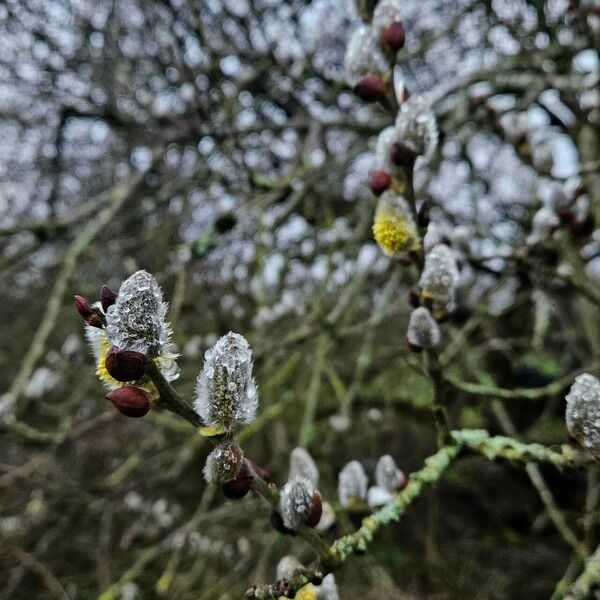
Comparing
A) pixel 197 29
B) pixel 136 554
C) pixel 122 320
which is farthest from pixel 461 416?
pixel 122 320

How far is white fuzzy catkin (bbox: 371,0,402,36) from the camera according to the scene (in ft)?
3.37

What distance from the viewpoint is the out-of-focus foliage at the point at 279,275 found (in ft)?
6.93

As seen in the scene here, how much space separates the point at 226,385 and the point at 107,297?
0.15 m

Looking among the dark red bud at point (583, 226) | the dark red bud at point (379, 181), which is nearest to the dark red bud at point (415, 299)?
the dark red bud at point (379, 181)

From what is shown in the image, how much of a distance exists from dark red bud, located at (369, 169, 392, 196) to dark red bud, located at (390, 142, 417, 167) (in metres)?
0.03

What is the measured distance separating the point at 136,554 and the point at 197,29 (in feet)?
8.01

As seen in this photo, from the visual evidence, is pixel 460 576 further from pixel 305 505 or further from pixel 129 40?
pixel 129 40

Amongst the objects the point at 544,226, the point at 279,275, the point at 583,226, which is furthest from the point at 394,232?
the point at 279,275

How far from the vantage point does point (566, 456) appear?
2.53ft

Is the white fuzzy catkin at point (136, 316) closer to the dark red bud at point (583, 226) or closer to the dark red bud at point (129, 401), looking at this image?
the dark red bud at point (129, 401)

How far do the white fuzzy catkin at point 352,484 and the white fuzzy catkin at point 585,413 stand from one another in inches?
18.6

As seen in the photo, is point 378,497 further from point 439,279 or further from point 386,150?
point 386,150

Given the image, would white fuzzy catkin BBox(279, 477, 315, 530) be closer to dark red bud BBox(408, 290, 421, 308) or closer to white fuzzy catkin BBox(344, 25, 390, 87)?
dark red bud BBox(408, 290, 421, 308)

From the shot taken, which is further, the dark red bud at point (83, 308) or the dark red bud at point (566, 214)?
the dark red bud at point (566, 214)
